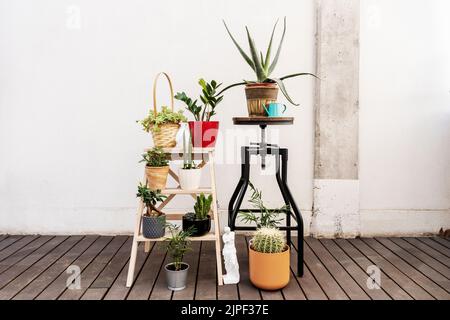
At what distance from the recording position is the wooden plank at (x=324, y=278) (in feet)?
7.19

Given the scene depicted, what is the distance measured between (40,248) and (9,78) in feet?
4.78

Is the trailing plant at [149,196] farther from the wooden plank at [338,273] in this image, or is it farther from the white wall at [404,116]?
the white wall at [404,116]

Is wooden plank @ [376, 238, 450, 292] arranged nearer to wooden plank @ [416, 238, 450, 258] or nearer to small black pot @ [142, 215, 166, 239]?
wooden plank @ [416, 238, 450, 258]

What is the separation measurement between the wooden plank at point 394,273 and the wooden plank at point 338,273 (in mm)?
241

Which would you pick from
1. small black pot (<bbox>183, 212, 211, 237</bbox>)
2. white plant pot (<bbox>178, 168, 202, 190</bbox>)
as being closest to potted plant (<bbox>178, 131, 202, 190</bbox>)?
white plant pot (<bbox>178, 168, 202, 190</bbox>)

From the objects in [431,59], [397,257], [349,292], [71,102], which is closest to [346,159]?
[397,257]

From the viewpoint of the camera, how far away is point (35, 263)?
269 centimetres

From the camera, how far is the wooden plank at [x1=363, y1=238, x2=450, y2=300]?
87.3 inches

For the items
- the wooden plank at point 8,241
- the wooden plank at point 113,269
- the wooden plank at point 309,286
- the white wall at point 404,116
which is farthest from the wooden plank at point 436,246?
the wooden plank at point 8,241

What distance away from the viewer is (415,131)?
3.40 meters

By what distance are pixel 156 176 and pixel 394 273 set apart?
5.35ft

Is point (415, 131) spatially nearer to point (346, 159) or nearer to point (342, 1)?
point (346, 159)

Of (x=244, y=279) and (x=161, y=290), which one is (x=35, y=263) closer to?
(x=161, y=290)

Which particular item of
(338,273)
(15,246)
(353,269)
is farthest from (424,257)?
(15,246)
